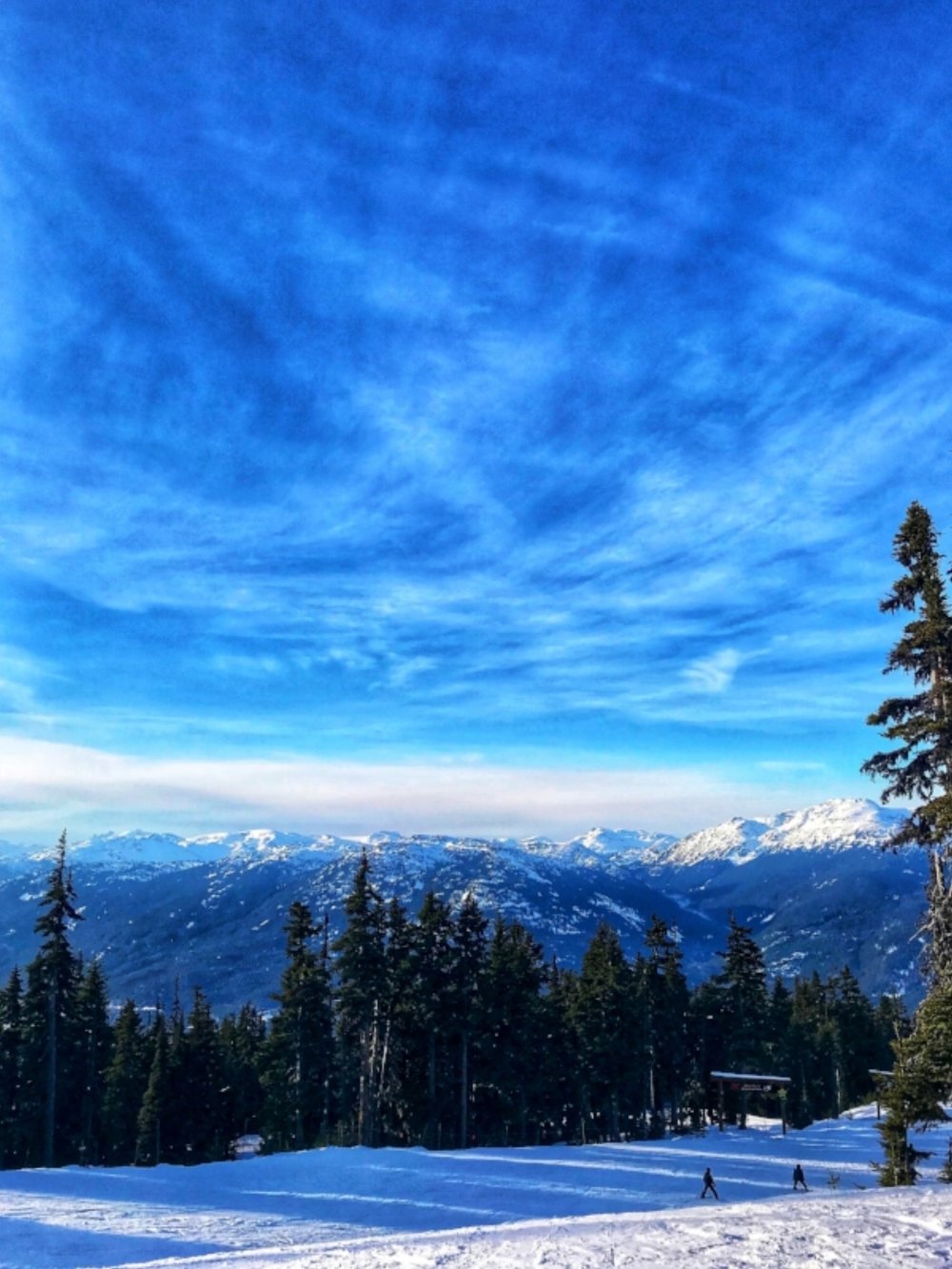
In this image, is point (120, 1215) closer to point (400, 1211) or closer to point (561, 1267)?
point (400, 1211)

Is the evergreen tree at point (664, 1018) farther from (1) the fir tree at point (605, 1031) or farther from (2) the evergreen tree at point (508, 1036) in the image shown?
(2) the evergreen tree at point (508, 1036)

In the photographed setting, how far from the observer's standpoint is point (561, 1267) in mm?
12297

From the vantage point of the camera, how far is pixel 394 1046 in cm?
5100

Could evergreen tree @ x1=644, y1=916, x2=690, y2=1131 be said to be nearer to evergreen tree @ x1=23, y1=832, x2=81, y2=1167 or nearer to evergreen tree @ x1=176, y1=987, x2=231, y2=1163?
evergreen tree @ x1=176, y1=987, x2=231, y2=1163

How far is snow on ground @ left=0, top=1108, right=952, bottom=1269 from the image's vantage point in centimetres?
1316

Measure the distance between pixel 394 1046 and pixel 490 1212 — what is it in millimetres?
24575

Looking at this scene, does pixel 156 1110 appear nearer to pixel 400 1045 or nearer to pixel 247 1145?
pixel 400 1045

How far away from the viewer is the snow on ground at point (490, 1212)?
13156 millimetres

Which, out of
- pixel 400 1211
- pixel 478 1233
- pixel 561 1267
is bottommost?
pixel 400 1211

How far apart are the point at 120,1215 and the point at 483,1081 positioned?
3082cm

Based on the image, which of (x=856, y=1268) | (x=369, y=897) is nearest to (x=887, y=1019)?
(x=369, y=897)

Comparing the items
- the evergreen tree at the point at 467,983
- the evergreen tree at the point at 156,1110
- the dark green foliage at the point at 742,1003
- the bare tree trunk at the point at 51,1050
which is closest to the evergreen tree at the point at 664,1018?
the dark green foliage at the point at 742,1003

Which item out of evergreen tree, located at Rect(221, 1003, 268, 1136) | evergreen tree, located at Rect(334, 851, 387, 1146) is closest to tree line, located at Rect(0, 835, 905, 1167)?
evergreen tree, located at Rect(334, 851, 387, 1146)

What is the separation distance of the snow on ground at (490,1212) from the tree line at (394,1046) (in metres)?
10.1
